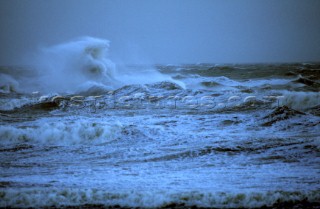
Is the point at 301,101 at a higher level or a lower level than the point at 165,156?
higher

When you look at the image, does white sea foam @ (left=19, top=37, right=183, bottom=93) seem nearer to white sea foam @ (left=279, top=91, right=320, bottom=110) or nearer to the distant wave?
the distant wave

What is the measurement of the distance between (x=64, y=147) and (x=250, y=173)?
11.4 ft

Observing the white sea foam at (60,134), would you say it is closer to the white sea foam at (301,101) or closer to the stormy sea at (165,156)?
the stormy sea at (165,156)

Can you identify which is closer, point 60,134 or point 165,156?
point 165,156

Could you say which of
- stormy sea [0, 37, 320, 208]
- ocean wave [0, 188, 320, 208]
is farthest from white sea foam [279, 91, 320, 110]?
ocean wave [0, 188, 320, 208]

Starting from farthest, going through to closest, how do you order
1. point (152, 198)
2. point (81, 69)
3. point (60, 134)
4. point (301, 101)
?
point (81, 69) → point (301, 101) → point (60, 134) → point (152, 198)

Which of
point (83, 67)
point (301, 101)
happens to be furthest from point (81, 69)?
point (301, 101)

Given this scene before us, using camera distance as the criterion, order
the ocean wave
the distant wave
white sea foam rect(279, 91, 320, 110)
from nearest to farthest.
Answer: the ocean wave < white sea foam rect(279, 91, 320, 110) < the distant wave

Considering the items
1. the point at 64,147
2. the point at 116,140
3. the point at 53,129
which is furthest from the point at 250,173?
the point at 53,129

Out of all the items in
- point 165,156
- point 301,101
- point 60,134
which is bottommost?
point 165,156

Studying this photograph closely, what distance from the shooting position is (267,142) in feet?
18.6

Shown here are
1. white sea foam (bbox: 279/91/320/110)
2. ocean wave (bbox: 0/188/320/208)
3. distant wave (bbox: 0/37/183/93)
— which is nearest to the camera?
ocean wave (bbox: 0/188/320/208)

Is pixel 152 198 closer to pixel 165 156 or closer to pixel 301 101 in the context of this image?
pixel 165 156

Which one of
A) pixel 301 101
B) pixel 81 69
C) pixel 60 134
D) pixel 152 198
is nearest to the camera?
pixel 152 198
